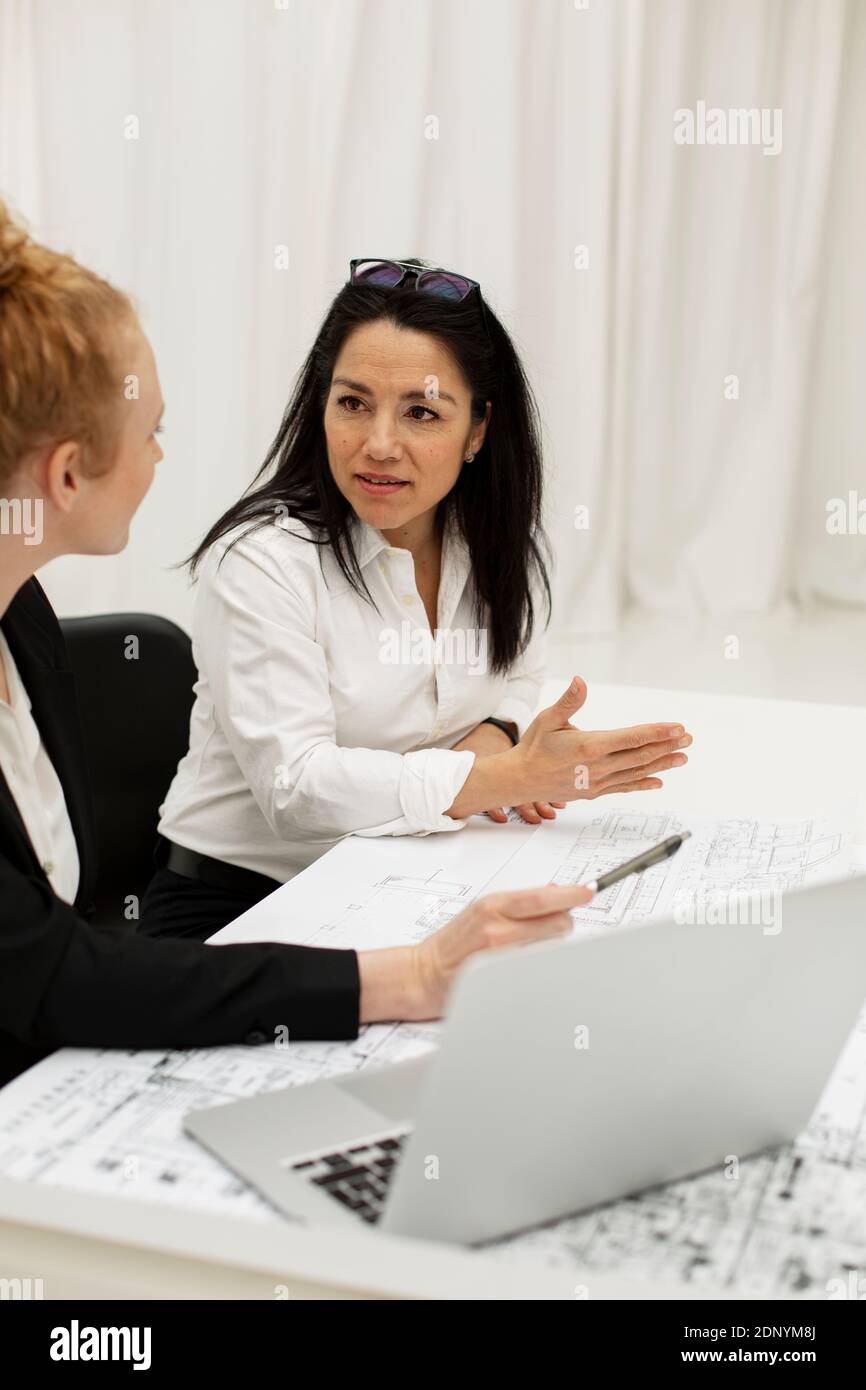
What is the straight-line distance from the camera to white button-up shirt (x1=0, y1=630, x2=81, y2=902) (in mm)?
1343

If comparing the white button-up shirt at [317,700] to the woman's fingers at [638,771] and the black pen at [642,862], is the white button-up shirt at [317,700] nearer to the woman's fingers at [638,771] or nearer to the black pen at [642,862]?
the woman's fingers at [638,771]

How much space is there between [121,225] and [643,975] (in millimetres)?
3860

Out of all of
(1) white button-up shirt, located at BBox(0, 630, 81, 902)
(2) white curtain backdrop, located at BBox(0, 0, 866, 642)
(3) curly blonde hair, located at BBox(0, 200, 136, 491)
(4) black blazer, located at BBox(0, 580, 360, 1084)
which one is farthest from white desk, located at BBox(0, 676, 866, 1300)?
(2) white curtain backdrop, located at BBox(0, 0, 866, 642)

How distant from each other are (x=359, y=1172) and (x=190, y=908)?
3.08ft

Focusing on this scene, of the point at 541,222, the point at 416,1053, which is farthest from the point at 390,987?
the point at 541,222

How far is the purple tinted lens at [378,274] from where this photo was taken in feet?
6.10

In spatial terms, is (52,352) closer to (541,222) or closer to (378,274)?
(378,274)

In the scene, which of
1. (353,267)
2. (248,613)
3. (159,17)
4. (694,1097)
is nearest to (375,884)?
(248,613)

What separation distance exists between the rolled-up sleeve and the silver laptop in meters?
0.64

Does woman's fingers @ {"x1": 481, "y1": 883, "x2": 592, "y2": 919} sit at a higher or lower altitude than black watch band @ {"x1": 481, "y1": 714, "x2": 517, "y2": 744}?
higher

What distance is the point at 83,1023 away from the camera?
1106 millimetres

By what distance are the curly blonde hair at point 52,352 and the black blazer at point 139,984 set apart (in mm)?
308

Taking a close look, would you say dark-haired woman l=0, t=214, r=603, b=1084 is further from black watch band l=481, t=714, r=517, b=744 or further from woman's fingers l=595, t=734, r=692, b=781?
black watch band l=481, t=714, r=517, b=744

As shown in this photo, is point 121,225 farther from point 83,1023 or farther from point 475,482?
point 83,1023
